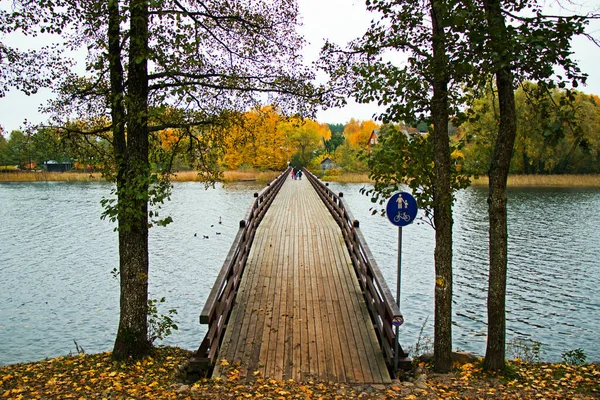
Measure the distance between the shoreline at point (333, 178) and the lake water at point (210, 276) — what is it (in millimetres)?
18546

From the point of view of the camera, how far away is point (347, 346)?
738 cm

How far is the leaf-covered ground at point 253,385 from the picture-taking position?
6.10 m

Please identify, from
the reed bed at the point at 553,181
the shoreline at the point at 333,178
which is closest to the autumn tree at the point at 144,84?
the shoreline at the point at 333,178

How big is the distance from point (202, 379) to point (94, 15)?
5423 mm

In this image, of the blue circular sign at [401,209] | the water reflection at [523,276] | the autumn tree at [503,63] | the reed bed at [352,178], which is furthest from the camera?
the reed bed at [352,178]

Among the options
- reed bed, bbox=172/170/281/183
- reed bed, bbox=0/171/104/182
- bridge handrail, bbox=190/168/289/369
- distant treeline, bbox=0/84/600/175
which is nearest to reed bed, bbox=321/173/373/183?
distant treeline, bbox=0/84/600/175

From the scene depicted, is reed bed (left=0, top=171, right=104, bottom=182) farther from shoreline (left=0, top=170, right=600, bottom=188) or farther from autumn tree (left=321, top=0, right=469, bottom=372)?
autumn tree (left=321, top=0, right=469, bottom=372)

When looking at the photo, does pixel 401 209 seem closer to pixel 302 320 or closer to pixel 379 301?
pixel 379 301

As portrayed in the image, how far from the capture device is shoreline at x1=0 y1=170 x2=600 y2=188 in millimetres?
55125

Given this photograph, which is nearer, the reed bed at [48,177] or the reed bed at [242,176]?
the reed bed at [48,177]

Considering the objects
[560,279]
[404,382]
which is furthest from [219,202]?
[404,382]

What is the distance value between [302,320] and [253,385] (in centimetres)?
223

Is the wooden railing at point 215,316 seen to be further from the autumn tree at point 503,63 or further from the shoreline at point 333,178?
the shoreline at point 333,178

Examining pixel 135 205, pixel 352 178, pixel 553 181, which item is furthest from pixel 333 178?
pixel 135 205
